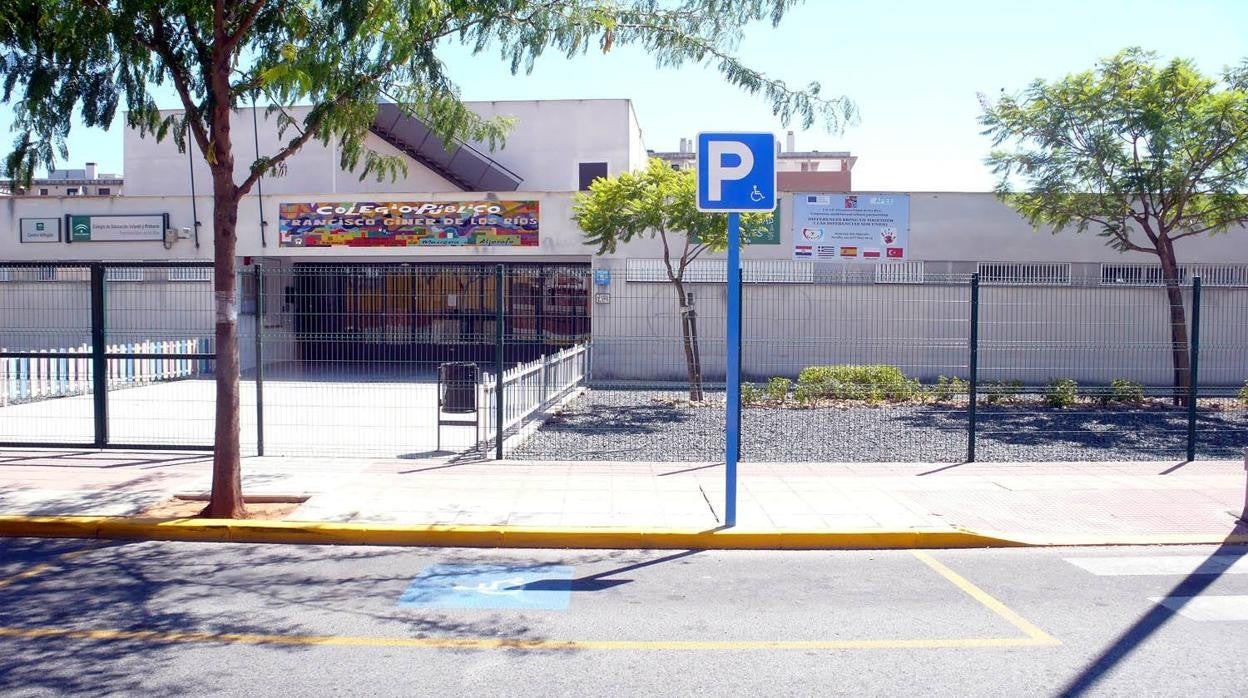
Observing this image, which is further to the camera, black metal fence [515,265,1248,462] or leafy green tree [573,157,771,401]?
leafy green tree [573,157,771,401]

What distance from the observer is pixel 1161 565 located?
775cm

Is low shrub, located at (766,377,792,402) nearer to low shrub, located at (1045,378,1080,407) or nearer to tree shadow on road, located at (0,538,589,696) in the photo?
low shrub, located at (1045,378,1080,407)

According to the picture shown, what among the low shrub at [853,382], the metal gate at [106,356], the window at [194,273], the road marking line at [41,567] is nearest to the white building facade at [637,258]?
the metal gate at [106,356]

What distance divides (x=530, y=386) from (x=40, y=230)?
58.8 feet

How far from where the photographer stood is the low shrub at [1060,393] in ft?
53.3

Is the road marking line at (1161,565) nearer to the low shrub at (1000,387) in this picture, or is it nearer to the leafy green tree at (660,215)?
the low shrub at (1000,387)

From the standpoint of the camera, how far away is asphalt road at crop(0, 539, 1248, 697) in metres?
5.23

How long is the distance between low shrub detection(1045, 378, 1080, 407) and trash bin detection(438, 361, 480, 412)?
31.3 feet

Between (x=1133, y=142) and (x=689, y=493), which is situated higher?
(x=1133, y=142)

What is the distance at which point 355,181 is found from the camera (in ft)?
101

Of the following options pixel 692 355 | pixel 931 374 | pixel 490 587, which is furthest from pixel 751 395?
pixel 490 587

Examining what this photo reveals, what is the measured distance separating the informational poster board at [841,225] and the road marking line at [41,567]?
60.1ft

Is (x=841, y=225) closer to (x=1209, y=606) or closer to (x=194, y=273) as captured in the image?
(x=194, y=273)

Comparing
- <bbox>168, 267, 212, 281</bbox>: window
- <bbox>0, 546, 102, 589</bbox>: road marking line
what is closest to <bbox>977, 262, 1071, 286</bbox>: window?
<bbox>168, 267, 212, 281</bbox>: window
